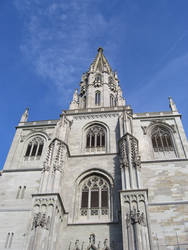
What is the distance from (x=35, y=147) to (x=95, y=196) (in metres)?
7.22

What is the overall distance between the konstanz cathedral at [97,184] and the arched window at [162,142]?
0.07 metres

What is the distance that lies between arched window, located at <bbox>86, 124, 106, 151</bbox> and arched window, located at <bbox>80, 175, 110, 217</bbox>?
3.06m

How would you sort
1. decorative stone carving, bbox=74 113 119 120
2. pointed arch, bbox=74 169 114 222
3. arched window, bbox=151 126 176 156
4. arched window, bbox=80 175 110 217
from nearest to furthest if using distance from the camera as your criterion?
pointed arch, bbox=74 169 114 222
arched window, bbox=80 175 110 217
arched window, bbox=151 126 176 156
decorative stone carving, bbox=74 113 119 120

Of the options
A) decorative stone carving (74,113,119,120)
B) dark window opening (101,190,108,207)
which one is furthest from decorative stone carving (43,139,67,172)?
decorative stone carving (74,113,119,120)

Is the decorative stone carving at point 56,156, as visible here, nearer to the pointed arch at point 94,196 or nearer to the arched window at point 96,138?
the pointed arch at point 94,196

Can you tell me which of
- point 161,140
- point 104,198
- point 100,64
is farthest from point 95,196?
point 100,64

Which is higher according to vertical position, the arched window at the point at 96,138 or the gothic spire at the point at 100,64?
the gothic spire at the point at 100,64

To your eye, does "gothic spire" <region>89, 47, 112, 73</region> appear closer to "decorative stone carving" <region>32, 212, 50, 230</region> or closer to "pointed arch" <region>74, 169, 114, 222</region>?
"pointed arch" <region>74, 169, 114, 222</region>

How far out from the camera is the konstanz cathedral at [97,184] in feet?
48.9

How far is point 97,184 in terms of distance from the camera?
18.9 m

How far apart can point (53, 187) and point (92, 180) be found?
349 centimetres

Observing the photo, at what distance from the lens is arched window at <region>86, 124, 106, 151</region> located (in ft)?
72.0

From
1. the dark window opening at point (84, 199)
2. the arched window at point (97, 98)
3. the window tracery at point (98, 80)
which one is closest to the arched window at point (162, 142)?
the dark window opening at point (84, 199)

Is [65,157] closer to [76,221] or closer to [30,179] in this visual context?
[30,179]
